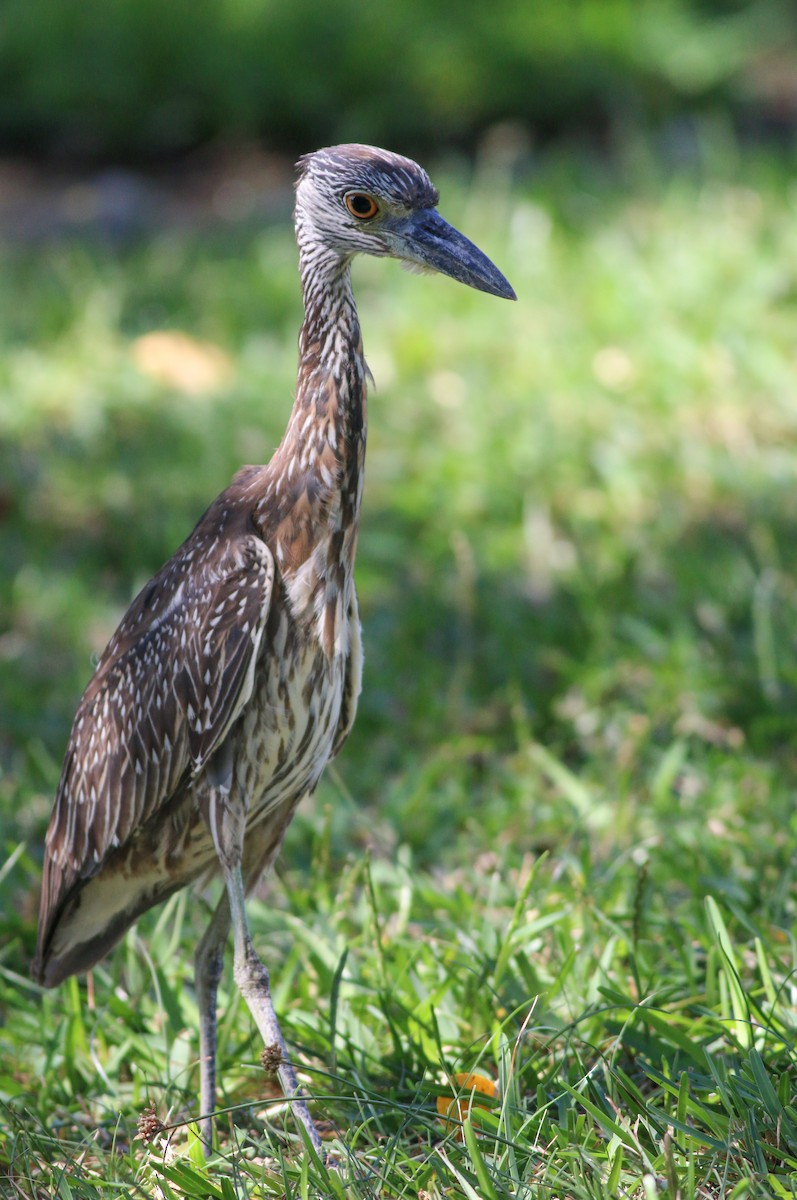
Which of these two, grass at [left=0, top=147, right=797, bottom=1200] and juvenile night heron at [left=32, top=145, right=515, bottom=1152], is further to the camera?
juvenile night heron at [left=32, top=145, right=515, bottom=1152]

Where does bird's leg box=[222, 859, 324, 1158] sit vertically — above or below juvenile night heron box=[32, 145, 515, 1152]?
below

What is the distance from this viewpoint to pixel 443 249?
3.07m

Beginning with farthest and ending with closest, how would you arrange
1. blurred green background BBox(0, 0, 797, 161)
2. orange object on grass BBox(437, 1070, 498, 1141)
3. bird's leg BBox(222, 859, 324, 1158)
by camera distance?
blurred green background BBox(0, 0, 797, 161), bird's leg BBox(222, 859, 324, 1158), orange object on grass BBox(437, 1070, 498, 1141)

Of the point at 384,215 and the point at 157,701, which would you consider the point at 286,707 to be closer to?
the point at 157,701

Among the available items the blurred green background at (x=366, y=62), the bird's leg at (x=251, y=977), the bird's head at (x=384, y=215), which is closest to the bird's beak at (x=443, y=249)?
the bird's head at (x=384, y=215)

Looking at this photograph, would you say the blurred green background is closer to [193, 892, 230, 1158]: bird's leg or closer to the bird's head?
the bird's head

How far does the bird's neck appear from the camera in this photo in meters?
3.08

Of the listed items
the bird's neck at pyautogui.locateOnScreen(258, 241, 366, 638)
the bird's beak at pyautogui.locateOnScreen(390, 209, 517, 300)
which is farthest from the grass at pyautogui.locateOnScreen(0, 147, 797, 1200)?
the bird's beak at pyautogui.locateOnScreen(390, 209, 517, 300)

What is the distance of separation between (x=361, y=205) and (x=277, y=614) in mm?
915

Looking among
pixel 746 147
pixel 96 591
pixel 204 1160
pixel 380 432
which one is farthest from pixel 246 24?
pixel 204 1160

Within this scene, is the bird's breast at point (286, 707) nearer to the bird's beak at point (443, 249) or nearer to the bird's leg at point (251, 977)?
the bird's leg at point (251, 977)

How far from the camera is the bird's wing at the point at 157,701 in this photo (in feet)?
9.96

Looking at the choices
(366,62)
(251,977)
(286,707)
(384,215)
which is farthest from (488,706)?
(366,62)

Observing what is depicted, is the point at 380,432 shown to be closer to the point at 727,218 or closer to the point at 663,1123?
the point at 727,218
